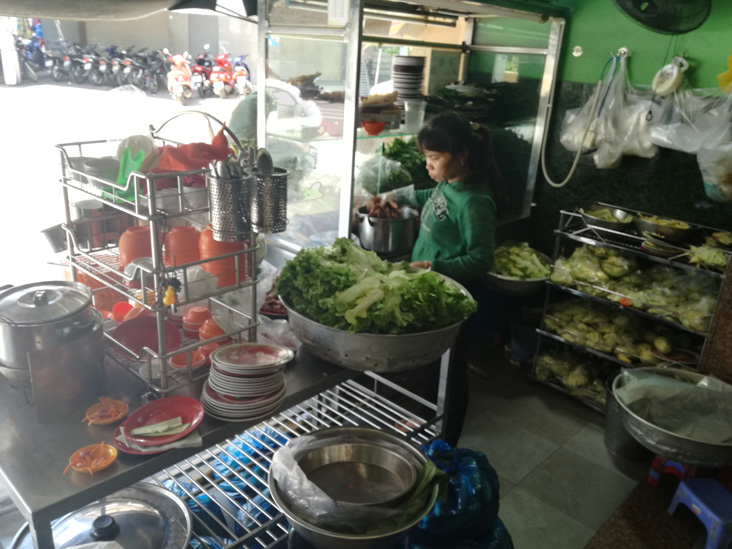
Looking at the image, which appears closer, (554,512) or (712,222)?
(554,512)

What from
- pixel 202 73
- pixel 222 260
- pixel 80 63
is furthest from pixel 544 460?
pixel 80 63

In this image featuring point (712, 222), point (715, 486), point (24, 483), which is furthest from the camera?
point (712, 222)

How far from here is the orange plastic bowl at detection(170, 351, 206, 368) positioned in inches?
61.5

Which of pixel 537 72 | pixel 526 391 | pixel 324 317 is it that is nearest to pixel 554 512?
pixel 526 391

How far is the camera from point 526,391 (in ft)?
12.2

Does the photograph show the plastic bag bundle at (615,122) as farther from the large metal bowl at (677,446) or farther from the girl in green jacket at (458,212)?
the large metal bowl at (677,446)

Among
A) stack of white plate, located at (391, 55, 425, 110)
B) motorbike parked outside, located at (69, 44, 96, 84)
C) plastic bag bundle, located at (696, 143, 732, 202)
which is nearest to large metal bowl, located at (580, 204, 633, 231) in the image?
plastic bag bundle, located at (696, 143, 732, 202)

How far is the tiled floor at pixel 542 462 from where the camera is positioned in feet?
8.54

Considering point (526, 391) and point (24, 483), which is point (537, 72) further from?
point (24, 483)

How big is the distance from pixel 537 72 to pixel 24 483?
3712mm

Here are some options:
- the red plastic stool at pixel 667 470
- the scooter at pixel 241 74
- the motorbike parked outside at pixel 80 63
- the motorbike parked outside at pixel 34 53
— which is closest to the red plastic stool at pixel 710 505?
the red plastic stool at pixel 667 470

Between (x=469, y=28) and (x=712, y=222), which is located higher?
(x=469, y=28)

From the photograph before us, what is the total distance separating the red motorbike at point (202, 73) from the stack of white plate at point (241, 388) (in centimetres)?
1092

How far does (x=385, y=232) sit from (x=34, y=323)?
1805mm
